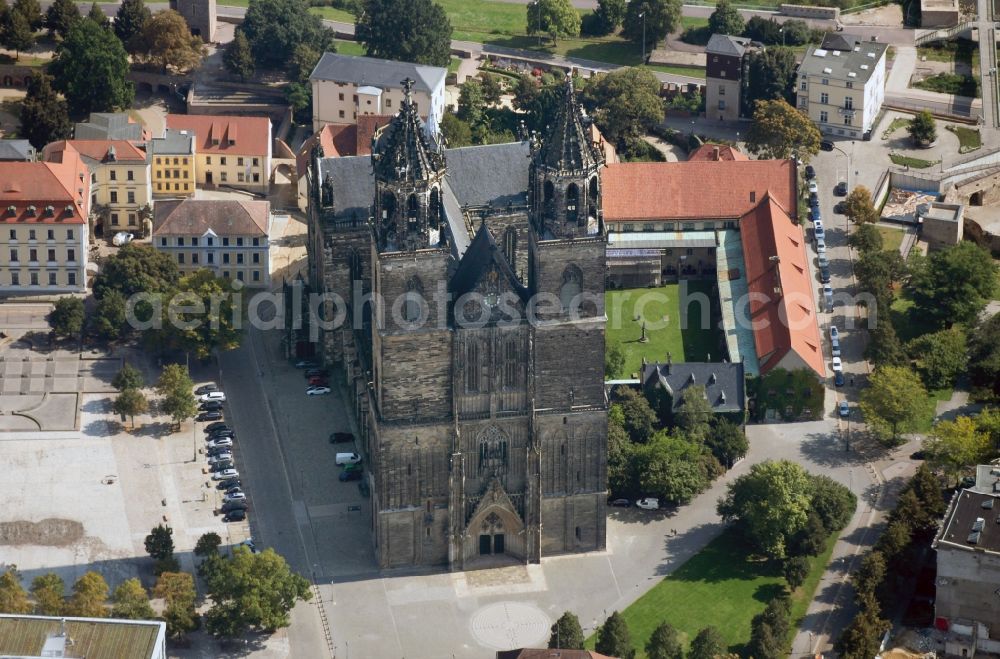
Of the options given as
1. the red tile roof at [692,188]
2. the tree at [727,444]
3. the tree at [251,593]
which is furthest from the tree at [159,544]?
the red tile roof at [692,188]

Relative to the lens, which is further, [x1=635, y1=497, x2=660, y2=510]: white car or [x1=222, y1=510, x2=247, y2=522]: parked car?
[x1=635, y1=497, x2=660, y2=510]: white car

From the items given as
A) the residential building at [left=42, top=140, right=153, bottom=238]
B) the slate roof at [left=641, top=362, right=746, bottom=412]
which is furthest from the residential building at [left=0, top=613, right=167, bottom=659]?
the residential building at [left=42, top=140, right=153, bottom=238]

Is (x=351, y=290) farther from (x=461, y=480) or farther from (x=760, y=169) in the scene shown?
(x=760, y=169)

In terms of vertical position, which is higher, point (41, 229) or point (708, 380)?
point (41, 229)

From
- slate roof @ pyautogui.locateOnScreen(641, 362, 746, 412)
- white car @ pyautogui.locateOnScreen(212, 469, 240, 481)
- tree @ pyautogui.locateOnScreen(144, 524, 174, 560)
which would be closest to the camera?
tree @ pyautogui.locateOnScreen(144, 524, 174, 560)

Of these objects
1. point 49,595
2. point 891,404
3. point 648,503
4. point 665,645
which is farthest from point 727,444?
point 49,595

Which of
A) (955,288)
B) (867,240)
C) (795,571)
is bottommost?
(795,571)

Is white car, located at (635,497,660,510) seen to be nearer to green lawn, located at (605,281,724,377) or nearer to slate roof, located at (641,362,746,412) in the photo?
slate roof, located at (641,362,746,412)

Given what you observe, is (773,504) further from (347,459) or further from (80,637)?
(80,637)
